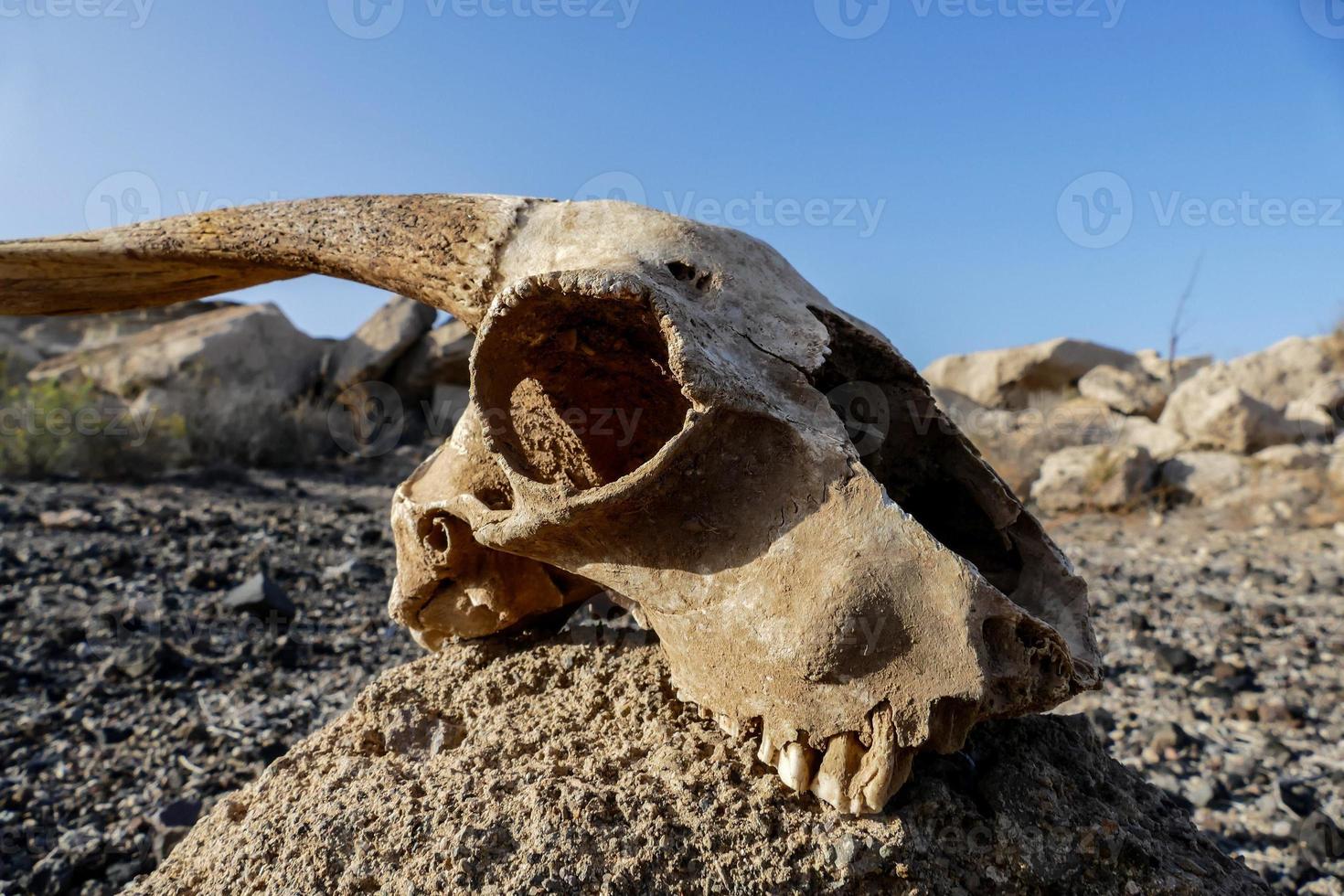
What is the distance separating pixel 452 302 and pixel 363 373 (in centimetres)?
1243

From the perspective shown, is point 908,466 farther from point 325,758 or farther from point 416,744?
point 325,758

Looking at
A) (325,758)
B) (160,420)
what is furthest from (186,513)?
(325,758)

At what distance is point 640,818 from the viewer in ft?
6.24

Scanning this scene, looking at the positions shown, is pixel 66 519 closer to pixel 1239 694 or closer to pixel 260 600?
pixel 260 600

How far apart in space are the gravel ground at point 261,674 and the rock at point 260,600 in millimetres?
14

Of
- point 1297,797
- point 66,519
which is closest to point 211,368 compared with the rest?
point 66,519

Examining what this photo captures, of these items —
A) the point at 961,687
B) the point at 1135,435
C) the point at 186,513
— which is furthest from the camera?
the point at 1135,435

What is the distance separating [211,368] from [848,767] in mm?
12919

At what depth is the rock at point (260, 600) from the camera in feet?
16.6

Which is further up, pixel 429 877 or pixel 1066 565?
pixel 1066 565

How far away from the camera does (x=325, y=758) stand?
2.31 m

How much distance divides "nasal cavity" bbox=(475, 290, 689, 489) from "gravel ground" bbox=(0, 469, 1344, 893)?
1.93 m

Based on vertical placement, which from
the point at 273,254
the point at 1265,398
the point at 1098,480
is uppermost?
the point at 273,254

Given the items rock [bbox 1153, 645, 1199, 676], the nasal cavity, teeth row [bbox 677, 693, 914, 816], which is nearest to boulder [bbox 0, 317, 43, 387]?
the nasal cavity
